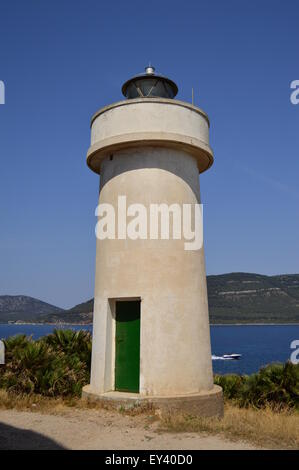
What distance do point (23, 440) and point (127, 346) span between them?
3916 mm

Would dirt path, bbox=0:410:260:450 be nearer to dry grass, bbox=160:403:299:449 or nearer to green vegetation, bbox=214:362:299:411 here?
dry grass, bbox=160:403:299:449

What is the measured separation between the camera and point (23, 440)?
753 centimetres

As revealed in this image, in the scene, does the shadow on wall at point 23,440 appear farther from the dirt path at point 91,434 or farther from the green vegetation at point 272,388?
the green vegetation at point 272,388

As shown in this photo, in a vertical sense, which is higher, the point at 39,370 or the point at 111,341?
the point at 111,341

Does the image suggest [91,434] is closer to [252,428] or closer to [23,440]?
[23,440]

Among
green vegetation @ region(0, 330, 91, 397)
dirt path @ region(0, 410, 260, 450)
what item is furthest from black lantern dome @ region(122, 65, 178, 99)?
dirt path @ region(0, 410, 260, 450)

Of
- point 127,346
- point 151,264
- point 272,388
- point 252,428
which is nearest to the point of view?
point 252,428

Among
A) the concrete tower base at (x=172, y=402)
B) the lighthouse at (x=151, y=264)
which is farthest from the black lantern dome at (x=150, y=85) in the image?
the concrete tower base at (x=172, y=402)

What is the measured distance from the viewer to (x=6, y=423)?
8820mm

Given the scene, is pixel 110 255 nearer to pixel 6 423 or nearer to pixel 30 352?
pixel 30 352

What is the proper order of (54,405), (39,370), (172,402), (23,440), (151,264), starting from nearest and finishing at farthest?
(23,440)
(172,402)
(54,405)
(151,264)
(39,370)

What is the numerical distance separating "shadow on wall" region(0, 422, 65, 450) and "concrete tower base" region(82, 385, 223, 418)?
2.49 meters

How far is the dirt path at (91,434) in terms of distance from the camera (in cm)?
720

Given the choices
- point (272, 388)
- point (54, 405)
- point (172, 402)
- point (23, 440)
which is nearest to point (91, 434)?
point (23, 440)
